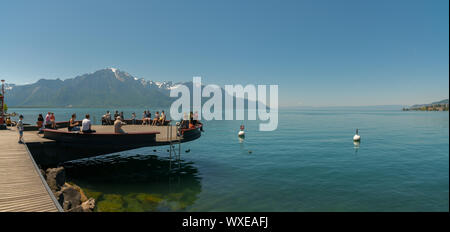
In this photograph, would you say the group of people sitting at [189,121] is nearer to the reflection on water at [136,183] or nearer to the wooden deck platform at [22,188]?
the reflection on water at [136,183]

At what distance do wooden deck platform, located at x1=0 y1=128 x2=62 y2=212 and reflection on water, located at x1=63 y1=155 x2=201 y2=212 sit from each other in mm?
4355

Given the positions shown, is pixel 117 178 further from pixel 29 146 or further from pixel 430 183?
pixel 430 183

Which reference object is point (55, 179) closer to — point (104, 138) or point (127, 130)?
point (104, 138)

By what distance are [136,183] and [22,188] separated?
9.21 metres

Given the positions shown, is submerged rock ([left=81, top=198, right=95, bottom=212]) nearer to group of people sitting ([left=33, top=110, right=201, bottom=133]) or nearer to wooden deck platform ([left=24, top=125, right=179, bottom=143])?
group of people sitting ([left=33, top=110, right=201, bottom=133])

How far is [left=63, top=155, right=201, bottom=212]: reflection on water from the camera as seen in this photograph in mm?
14656

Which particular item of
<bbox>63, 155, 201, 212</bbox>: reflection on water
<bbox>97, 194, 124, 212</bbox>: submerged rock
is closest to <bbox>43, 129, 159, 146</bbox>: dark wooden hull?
<bbox>63, 155, 201, 212</bbox>: reflection on water

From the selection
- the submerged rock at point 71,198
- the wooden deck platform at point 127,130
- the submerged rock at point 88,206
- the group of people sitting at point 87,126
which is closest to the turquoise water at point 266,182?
the submerged rock at point 88,206

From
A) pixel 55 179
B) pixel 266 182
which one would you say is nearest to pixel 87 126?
pixel 55 179

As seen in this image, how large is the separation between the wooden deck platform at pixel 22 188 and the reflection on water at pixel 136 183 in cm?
436

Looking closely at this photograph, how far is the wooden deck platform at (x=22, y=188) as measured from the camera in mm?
8164

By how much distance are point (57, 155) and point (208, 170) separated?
43.6 feet
